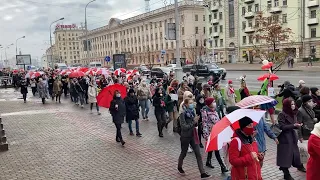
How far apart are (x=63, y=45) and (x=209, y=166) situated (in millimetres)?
142043

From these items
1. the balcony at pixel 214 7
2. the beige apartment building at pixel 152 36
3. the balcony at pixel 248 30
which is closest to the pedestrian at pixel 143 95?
the beige apartment building at pixel 152 36

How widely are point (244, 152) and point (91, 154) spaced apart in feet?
18.0

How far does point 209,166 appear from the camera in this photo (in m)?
7.37

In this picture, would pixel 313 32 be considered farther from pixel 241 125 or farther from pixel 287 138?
pixel 241 125

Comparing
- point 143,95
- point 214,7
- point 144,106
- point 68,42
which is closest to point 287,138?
point 143,95

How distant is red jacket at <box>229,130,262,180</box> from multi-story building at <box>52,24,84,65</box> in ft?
456

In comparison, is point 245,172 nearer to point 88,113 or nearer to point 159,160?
point 159,160

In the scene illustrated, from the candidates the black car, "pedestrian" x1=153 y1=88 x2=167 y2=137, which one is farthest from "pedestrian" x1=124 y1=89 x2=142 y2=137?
the black car

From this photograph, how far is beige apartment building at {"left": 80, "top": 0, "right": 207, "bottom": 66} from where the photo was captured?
278ft

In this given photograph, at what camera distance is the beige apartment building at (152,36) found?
278ft

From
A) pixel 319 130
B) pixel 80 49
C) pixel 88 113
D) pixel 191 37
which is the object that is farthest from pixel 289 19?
pixel 80 49

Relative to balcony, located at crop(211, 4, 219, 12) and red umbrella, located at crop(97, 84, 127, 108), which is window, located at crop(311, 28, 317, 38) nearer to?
balcony, located at crop(211, 4, 219, 12)

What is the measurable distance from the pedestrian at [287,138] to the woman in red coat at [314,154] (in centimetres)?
173

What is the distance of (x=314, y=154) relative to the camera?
169 inches
